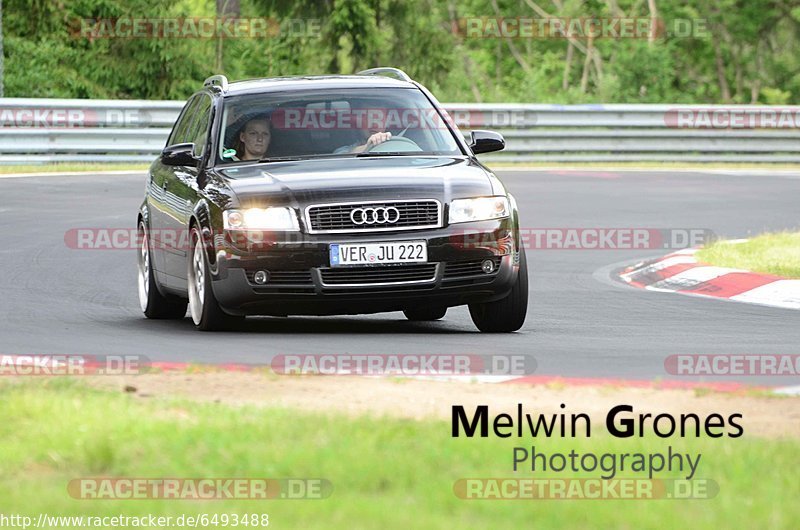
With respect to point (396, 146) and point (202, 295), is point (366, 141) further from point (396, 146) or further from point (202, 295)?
point (202, 295)

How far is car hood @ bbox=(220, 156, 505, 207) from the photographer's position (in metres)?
9.89

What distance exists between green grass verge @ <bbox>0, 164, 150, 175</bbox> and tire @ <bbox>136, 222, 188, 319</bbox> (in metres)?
14.1

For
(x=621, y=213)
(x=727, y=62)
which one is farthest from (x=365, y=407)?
(x=727, y=62)

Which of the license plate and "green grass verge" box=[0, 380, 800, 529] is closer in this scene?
"green grass verge" box=[0, 380, 800, 529]

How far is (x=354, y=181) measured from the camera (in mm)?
10031

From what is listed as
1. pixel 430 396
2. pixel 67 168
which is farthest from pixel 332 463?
pixel 67 168

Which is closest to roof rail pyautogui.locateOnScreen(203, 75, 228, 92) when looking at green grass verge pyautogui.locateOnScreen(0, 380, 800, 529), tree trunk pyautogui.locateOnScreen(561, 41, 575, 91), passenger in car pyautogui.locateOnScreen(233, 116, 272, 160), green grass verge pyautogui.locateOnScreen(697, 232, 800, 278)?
passenger in car pyautogui.locateOnScreen(233, 116, 272, 160)

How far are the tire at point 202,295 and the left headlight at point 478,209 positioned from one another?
150 centimetres

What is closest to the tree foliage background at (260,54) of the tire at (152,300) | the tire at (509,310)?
the tire at (152,300)

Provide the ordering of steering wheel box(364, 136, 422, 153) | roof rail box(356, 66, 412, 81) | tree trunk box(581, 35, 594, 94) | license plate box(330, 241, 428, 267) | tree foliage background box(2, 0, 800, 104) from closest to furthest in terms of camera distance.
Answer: license plate box(330, 241, 428, 267), steering wheel box(364, 136, 422, 153), roof rail box(356, 66, 412, 81), tree foliage background box(2, 0, 800, 104), tree trunk box(581, 35, 594, 94)

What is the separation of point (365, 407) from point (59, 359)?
7.77ft

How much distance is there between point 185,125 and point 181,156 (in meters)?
1.48

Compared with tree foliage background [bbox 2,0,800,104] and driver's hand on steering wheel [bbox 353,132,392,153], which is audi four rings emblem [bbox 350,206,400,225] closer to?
driver's hand on steering wheel [bbox 353,132,392,153]

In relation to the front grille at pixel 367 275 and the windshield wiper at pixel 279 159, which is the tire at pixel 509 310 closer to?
the front grille at pixel 367 275
